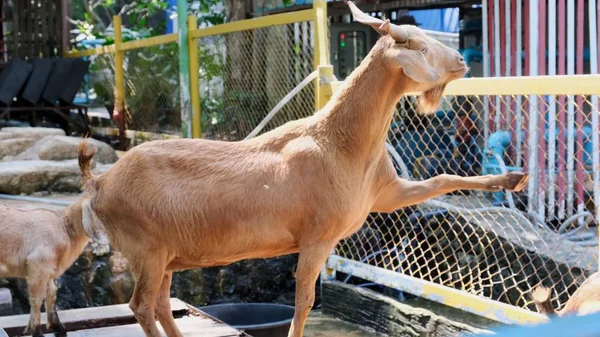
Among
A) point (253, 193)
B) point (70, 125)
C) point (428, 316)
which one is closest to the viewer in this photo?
point (253, 193)

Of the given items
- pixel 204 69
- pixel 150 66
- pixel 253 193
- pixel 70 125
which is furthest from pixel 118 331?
pixel 70 125

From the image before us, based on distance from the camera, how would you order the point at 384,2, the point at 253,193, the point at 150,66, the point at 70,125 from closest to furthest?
the point at 253,193, the point at 384,2, the point at 150,66, the point at 70,125

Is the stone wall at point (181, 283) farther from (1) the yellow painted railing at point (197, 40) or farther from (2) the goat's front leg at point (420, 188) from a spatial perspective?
(2) the goat's front leg at point (420, 188)

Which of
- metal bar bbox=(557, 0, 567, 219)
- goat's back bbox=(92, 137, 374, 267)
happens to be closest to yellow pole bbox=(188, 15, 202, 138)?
metal bar bbox=(557, 0, 567, 219)

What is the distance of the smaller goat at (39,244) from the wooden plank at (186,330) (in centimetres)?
79

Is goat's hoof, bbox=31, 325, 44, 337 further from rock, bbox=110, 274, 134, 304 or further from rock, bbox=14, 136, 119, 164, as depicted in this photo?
rock, bbox=14, 136, 119, 164

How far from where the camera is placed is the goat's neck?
379cm

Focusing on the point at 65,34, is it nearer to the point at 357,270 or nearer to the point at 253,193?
the point at 357,270

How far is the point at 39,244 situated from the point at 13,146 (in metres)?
5.05

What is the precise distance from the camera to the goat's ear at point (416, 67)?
12.0ft

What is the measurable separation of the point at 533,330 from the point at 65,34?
16242mm

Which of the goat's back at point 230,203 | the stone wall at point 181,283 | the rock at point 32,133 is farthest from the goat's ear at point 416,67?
the rock at point 32,133

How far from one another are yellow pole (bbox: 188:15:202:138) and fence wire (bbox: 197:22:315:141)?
6 cm

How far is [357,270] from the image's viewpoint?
20.4 ft
